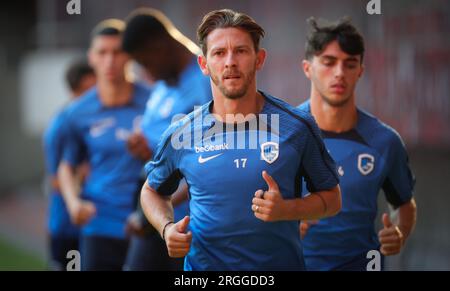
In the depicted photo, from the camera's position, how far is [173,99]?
320 centimetres

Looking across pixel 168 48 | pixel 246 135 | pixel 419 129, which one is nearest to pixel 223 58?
pixel 246 135

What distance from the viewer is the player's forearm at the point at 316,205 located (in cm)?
238

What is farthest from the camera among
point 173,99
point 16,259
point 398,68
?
point 16,259

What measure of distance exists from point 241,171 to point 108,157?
1.58 m

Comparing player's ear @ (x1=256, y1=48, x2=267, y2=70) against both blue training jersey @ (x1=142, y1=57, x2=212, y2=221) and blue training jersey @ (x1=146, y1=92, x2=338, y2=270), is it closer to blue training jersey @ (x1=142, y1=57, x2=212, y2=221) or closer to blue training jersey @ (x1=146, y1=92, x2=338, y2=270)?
blue training jersey @ (x1=146, y1=92, x2=338, y2=270)

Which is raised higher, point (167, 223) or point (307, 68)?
point (307, 68)

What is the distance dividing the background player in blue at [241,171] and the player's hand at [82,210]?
4.62 ft

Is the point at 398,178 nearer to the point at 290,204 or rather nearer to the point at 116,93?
the point at 290,204

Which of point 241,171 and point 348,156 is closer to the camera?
point 241,171

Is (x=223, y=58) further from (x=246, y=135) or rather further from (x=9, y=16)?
(x=9, y=16)

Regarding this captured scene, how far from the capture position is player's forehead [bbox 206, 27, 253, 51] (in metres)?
2.39

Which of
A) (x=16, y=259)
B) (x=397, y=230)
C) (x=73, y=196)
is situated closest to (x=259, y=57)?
(x=397, y=230)

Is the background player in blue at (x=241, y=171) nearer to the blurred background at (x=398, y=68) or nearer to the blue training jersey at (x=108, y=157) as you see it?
the blurred background at (x=398, y=68)

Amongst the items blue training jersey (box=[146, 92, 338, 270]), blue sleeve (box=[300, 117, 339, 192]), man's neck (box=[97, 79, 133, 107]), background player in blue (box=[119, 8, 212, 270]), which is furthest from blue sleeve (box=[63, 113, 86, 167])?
blue sleeve (box=[300, 117, 339, 192])
